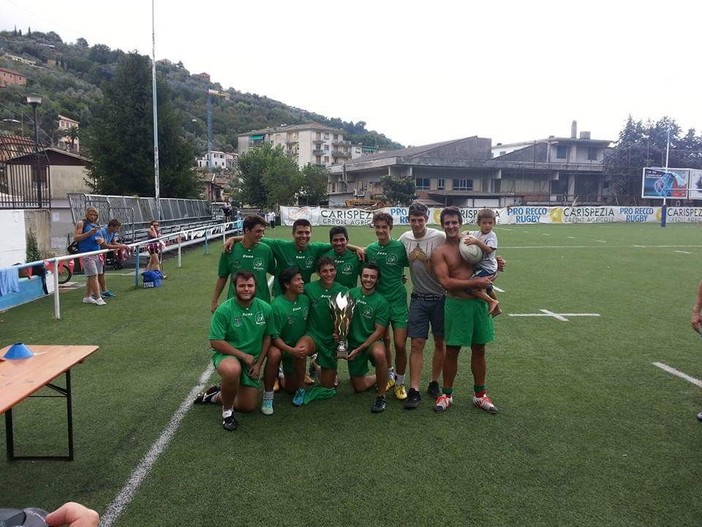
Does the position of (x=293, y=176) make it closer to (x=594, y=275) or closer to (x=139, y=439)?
(x=594, y=275)

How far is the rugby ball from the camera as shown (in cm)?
464

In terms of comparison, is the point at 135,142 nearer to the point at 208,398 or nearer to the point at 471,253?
the point at 208,398

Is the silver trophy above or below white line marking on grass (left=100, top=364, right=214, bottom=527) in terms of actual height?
above

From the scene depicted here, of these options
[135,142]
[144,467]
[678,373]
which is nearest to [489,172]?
[135,142]

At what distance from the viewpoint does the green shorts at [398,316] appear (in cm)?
514

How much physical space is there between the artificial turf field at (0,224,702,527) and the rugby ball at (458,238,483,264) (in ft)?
4.51

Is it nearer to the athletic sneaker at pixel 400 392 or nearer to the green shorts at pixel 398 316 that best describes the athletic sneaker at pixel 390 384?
the athletic sneaker at pixel 400 392

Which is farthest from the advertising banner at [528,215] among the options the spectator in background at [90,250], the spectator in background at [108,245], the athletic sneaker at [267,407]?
the athletic sneaker at [267,407]

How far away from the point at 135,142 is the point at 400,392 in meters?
31.3

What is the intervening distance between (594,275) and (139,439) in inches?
475

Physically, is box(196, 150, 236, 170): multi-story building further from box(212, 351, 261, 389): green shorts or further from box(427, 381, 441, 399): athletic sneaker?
box(212, 351, 261, 389): green shorts

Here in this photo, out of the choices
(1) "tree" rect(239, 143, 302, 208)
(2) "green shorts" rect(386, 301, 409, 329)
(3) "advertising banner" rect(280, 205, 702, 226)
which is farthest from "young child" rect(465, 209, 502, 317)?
(1) "tree" rect(239, 143, 302, 208)

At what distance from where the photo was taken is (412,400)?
193 inches

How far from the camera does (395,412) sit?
4.82m
